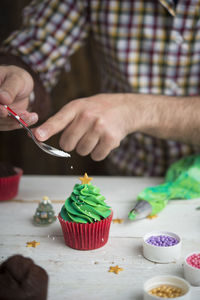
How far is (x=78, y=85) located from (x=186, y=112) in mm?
1178

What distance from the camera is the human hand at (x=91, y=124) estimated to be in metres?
0.94

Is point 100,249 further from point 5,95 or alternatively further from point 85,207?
point 5,95

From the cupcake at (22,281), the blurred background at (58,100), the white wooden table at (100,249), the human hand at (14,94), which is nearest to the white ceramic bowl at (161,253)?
the white wooden table at (100,249)

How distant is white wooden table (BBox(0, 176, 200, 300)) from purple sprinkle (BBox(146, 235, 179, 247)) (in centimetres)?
3

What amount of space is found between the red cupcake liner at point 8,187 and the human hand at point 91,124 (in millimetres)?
204

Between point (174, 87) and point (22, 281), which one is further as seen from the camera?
point (174, 87)

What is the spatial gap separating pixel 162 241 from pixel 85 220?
0.53 ft

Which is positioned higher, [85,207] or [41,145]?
[41,145]

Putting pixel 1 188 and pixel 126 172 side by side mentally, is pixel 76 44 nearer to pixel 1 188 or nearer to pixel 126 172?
pixel 126 172

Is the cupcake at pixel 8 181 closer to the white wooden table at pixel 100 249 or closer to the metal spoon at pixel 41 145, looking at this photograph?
the white wooden table at pixel 100 249

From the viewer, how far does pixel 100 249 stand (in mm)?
839

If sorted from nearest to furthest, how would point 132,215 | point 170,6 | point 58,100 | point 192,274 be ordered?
point 192,274 → point 132,215 → point 170,6 → point 58,100

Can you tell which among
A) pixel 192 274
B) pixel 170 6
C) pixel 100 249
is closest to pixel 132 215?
pixel 100 249

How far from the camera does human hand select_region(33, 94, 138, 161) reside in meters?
0.94
